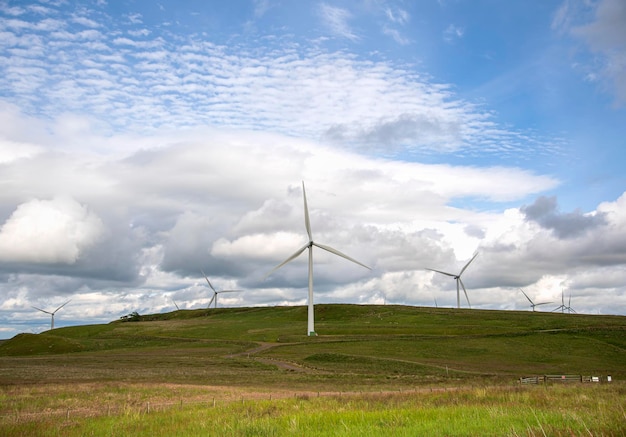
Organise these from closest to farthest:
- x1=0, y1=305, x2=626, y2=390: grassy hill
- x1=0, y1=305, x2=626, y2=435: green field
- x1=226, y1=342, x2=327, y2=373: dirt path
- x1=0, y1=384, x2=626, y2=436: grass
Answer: x1=0, y1=384, x2=626, y2=436: grass → x1=0, y1=305, x2=626, y2=435: green field → x1=0, y1=305, x2=626, y2=390: grassy hill → x1=226, y1=342, x2=327, y2=373: dirt path

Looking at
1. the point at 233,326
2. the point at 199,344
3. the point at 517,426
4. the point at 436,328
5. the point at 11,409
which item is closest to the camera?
the point at 517,426

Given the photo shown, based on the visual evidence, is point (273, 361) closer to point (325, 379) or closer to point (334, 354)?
point (334, 354)

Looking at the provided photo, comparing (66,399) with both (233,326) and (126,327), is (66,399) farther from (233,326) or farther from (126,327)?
(126,327)

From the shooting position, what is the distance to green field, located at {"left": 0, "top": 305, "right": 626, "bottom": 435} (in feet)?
57.7

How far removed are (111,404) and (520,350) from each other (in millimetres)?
77767

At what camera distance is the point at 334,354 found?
85.9m

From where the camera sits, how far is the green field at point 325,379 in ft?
57.7

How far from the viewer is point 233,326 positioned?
559 feet

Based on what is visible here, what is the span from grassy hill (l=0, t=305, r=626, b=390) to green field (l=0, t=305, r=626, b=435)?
1.02 feet

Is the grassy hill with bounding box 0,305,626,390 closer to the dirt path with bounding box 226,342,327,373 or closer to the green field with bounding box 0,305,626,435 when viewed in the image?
the dirt path with bounding box 226,342,327,373

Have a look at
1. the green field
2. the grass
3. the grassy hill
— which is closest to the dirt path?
the grassy hill

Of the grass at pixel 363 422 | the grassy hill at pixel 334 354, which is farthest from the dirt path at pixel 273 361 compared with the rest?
the grass at pixel 363 422

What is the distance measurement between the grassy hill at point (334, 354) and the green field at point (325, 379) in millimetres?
310

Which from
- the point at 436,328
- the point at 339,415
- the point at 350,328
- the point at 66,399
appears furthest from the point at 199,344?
the point at 339,415
